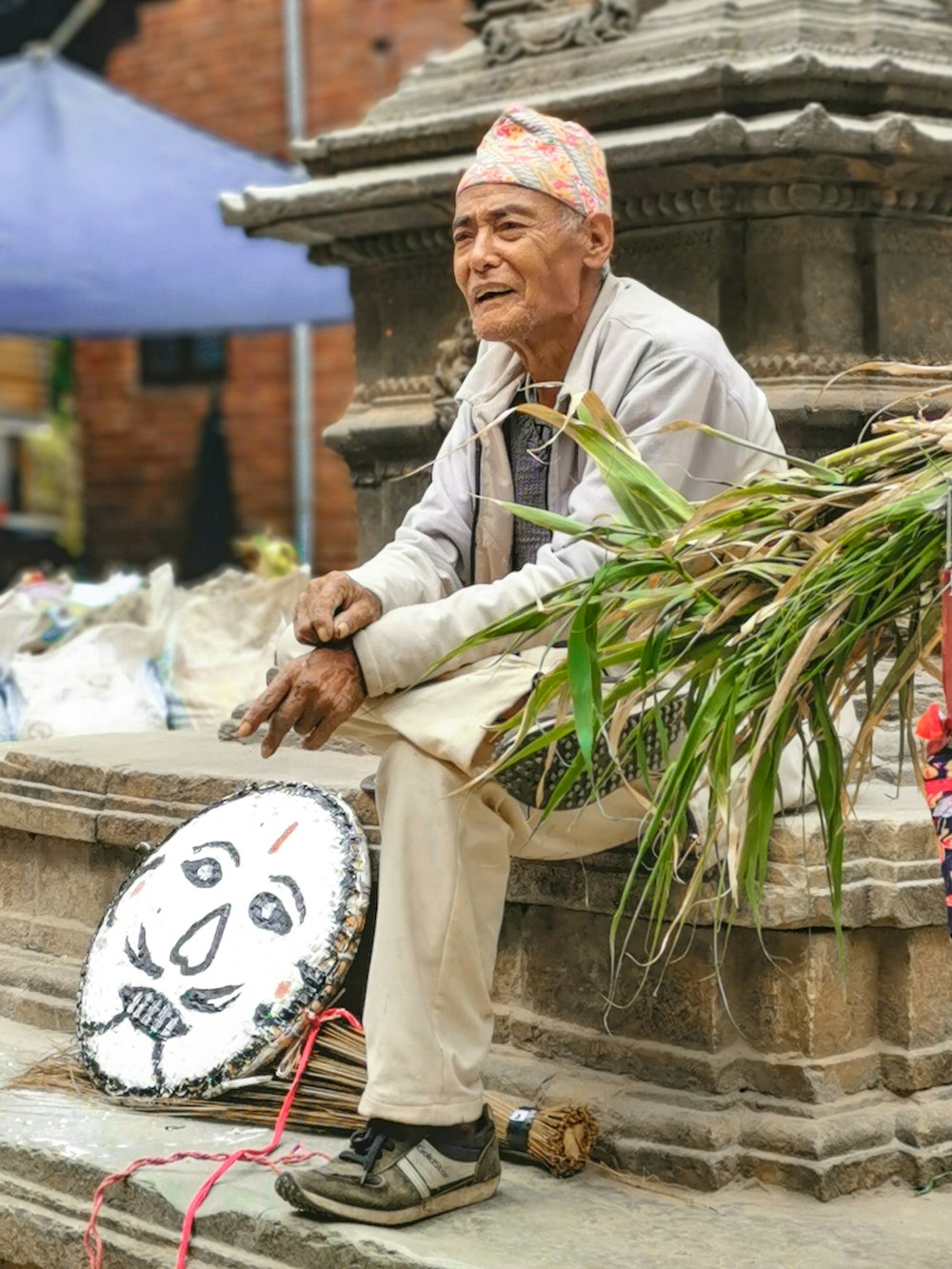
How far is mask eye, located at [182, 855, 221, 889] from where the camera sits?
380cm

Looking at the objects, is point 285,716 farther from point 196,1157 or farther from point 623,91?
point 623,91

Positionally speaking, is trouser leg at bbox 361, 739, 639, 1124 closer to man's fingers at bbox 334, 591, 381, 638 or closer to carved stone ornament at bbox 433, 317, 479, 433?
man's fingers at bbox 334, 591, 381, 638

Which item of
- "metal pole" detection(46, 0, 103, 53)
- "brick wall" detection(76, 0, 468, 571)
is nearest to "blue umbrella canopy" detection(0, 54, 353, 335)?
"brick wall" detection(76, 0, 468, 571)

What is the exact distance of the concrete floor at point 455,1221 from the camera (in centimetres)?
289

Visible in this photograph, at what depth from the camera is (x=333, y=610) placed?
10.2ft

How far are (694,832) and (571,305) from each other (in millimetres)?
897

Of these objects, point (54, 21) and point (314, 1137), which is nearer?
point (314, 1137)

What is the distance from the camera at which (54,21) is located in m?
14.5

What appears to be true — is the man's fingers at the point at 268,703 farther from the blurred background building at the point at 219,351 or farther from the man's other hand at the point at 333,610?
the blurred background building at the point at 219,351

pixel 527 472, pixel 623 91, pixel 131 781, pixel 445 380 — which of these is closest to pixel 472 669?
pixel 527 472

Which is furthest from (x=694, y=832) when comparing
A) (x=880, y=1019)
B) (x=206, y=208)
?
(x=206, y=208)

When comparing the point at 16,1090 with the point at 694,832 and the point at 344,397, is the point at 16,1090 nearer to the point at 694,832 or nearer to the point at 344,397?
the point at 694,832

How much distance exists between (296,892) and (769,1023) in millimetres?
901

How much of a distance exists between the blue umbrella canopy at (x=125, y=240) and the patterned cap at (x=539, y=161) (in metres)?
6.80
